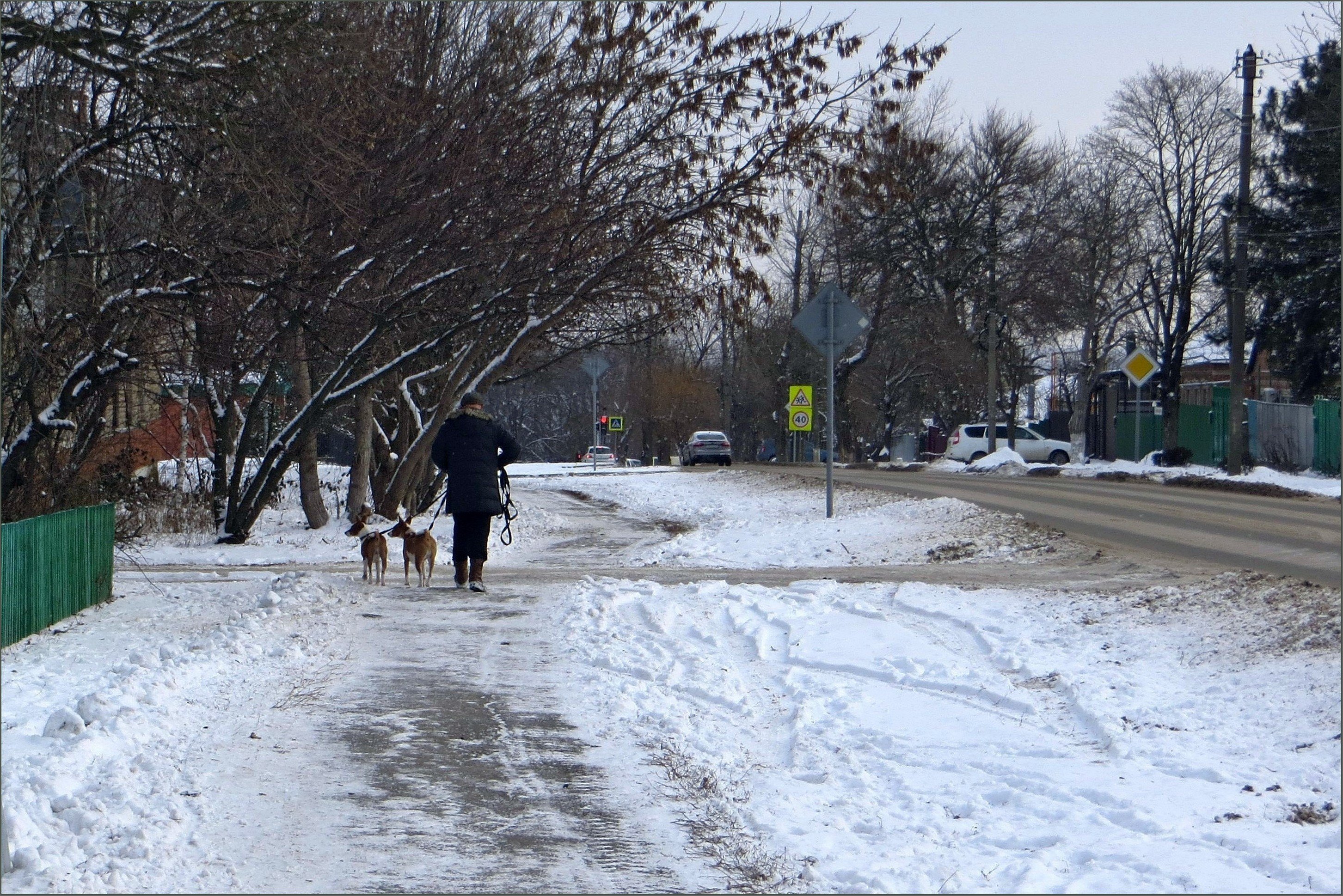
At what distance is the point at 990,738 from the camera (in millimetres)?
6777

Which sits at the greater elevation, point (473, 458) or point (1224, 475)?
point (473, 458)

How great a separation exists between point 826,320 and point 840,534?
2.81m

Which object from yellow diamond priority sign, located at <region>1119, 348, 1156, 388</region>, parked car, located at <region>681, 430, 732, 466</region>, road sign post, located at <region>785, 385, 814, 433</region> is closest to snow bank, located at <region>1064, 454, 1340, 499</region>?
yellow diamond priority sign, located at <region>1119, 348, 1156, 388</region>

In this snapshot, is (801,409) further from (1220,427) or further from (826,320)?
(1220,427)

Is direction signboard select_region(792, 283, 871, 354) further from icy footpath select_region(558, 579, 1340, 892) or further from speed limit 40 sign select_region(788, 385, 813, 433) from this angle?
icy footpath select_region(558, 579, 1340, 892)

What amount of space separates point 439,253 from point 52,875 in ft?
36.1

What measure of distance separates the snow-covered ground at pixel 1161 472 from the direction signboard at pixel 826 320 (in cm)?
791

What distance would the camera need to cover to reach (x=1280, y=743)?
621 centimetres

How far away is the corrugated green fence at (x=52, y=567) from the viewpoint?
9.30m

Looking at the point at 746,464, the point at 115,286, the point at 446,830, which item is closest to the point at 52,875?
the point at 446,830

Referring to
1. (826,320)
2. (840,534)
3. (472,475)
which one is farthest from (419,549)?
(826,320)

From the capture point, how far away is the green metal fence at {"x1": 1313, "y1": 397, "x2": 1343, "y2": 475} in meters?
30.5

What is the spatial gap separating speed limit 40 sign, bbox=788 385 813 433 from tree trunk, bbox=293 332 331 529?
7963mm

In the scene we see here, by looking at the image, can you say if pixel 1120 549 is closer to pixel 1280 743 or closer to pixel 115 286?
pixel 1280 743
